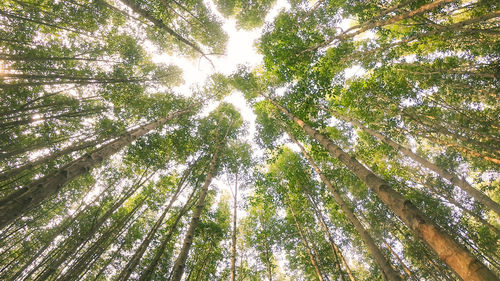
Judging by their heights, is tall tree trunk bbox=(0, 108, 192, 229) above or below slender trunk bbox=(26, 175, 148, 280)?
below

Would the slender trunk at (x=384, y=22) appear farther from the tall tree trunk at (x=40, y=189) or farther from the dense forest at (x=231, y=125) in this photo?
the tall tree trunk at (x=40, y=189)

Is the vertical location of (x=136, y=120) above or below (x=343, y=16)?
below

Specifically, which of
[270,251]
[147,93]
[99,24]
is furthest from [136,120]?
[270,251]

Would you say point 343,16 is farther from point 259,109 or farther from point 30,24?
point 30,24

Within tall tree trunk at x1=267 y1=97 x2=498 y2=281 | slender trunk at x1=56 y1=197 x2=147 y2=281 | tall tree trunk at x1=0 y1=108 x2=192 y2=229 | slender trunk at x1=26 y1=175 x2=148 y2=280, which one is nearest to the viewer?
tall tree trunk at x1=267 y1=97 x2=498 y2=281

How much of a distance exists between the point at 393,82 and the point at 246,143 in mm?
10261

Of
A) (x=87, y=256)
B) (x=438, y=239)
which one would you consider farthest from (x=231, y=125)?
(x=438, y=239)

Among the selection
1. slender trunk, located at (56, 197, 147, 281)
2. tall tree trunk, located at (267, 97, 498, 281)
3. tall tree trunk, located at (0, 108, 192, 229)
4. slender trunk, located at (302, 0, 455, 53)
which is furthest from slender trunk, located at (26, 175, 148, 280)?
slender trunk, located at (302, 0, 455, 53)

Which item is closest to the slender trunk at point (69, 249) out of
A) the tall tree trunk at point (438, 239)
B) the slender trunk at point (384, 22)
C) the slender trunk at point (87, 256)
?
the slender trunk at point (87, 256)

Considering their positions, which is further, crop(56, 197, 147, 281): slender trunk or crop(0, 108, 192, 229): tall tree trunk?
crop(56, 197, 147, 281): slender trunk

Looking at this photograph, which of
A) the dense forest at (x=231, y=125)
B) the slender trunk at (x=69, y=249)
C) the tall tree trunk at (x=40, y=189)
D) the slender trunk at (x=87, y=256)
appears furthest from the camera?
the dense forest at (x=231, y=125)

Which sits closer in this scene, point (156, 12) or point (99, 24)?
point (156, 12)

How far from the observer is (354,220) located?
228 inches

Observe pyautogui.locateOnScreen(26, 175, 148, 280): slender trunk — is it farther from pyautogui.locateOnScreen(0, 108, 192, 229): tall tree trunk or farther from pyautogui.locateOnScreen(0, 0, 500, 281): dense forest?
pyautogui.locateOnScreen(0, 108, 192, 229): tall tree trunk
